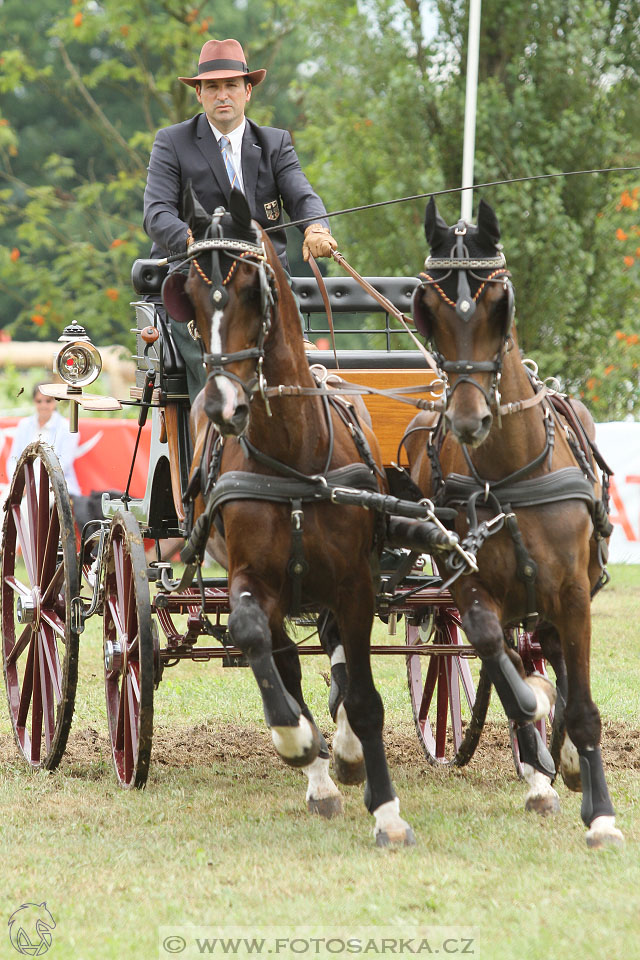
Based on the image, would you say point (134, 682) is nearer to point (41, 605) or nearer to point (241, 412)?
point (41, 605)

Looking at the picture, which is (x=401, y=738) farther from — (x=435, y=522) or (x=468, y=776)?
(x=435, y=522)

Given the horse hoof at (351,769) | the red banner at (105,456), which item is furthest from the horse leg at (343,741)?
the red banner at (105,456)

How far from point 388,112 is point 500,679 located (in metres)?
9.23

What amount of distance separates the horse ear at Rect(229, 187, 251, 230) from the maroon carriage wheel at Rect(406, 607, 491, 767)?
2109 mm

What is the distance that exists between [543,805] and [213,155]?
3.01 metres

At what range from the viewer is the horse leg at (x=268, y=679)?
4.04 meters

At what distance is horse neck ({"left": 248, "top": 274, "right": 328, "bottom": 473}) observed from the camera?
13.6 ft

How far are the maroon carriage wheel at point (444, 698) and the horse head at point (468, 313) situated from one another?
1.68 metres

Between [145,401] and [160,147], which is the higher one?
[160,147]

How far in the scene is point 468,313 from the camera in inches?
153

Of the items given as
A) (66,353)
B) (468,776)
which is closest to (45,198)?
(66,353)

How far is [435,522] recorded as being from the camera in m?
4.14

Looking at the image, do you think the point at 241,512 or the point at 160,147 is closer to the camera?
the point at 241,512

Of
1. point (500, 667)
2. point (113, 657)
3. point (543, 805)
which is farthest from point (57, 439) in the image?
point (500, 667)
